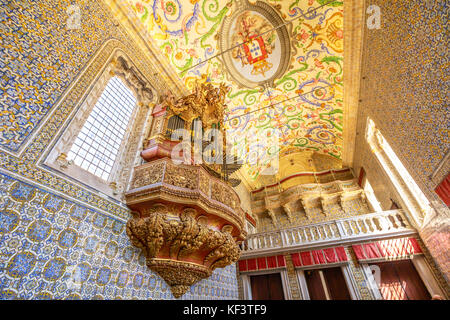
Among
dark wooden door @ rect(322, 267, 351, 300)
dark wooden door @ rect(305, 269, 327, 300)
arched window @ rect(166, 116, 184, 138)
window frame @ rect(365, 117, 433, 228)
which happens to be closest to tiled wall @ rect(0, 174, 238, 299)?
arched window @ rect(166, 116, 184, 138)

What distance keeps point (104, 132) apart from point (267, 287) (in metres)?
8.17

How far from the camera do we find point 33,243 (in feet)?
7.07

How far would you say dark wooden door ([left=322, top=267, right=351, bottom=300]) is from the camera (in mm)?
7521

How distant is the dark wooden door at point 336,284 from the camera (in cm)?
752

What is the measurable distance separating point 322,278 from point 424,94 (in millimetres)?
7508

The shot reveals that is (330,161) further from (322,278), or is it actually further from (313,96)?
(322,278)

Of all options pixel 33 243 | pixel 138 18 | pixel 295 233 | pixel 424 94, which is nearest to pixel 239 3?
pixel 138 18

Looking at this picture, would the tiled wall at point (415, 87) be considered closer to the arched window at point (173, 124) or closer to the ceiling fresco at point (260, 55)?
the ceiling fresco at point (260, 55)

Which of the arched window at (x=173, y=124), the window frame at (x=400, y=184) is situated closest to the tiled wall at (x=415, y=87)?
the window frame at (x=400, y=184)

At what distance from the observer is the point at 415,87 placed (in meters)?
3.66

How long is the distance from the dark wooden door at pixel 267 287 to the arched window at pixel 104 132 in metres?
7.64

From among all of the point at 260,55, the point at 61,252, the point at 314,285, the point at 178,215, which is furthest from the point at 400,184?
the point at 61,252
